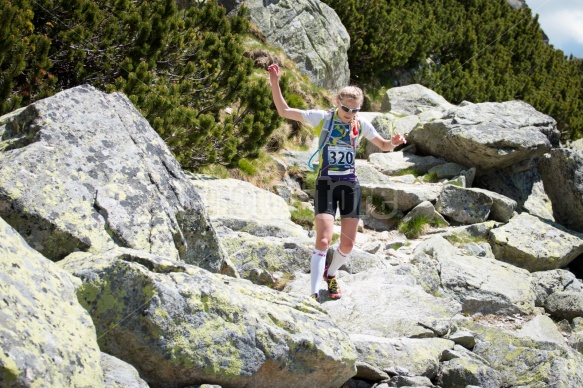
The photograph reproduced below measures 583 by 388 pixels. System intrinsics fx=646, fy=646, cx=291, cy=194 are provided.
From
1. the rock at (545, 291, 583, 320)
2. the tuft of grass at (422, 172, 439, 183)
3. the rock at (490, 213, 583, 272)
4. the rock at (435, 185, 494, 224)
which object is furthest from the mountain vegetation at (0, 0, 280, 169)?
the rock at (545, 291, 583, 320)

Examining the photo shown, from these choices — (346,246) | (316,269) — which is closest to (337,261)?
(346,246)

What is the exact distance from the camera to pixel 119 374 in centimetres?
369

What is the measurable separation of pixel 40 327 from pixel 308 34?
15.0 m

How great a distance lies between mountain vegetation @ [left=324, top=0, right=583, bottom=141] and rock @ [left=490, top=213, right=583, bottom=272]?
9010 mm

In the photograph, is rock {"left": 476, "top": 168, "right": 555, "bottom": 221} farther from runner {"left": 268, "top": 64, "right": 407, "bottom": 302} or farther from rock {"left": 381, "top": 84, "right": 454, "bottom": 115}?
runner {"left": 268, "top": 64, "right": 407, "bottom": 302}

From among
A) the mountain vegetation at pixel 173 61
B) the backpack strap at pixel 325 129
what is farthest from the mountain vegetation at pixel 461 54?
the backpack strap at pixel 325 129

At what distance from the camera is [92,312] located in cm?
395

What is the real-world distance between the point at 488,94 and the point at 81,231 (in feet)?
58.3

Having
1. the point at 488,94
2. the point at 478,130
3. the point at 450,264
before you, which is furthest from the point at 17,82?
the point at 488,94

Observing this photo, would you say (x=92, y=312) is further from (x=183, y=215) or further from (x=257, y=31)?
(x=257, y=31)

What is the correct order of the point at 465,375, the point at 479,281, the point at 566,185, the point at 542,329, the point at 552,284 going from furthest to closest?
1. the point at 566,185
2. the point at 552,284
3. the point at 479,281
4. the point at 542,329
5. the point at 465,375

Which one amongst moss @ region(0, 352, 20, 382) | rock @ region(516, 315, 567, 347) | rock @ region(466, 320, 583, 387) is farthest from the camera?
rock @ region(516, 315, 567, 347)

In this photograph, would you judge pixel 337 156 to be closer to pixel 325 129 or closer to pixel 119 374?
pixel 325 129

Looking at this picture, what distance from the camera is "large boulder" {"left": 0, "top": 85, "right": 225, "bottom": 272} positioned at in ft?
14.9
